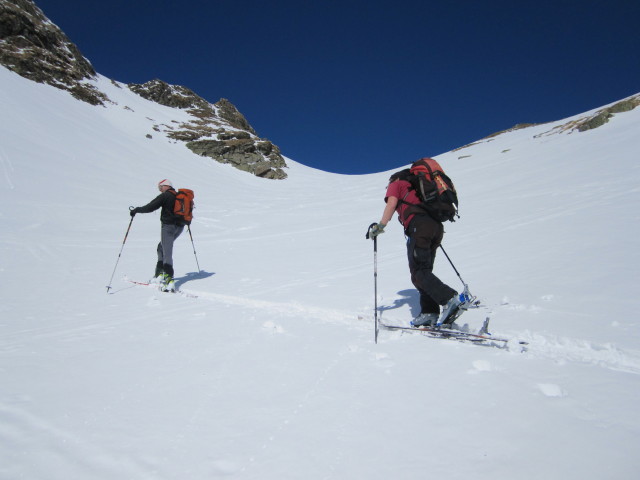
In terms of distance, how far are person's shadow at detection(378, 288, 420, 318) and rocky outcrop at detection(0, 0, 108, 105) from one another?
5087 centimetres

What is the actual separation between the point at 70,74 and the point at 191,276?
179 ft

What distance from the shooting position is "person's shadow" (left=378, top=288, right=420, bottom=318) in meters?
4.46

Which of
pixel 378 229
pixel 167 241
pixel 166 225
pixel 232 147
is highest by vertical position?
pixel 232 147

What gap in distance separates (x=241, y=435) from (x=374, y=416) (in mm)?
791

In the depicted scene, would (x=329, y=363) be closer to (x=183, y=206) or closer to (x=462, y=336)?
(x=462, y=336)

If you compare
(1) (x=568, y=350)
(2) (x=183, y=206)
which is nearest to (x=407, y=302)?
(1) (x=568, y=350)

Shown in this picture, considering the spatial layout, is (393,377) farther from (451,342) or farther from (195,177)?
(195,177)

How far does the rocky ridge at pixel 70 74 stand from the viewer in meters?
41.9

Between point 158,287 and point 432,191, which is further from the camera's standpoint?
point 158,287

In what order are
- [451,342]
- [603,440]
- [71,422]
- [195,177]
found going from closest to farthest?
[603,440]
[71,422]
[451,342]
[195,177]

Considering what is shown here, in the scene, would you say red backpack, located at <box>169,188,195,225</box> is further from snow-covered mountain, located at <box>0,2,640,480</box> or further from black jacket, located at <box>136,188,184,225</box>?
snow-covered mountain, located at <box>0,2,640,480</box>

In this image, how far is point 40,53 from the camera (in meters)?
45.4

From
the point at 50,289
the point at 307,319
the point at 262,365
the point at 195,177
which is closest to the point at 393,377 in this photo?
the point at 262,365

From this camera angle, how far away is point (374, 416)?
2109 mm
